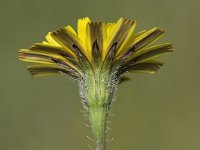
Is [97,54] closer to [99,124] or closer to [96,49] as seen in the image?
[96,49]

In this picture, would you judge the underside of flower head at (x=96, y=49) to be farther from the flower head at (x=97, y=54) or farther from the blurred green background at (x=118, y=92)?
the blurred green background at (x=118, y=92)

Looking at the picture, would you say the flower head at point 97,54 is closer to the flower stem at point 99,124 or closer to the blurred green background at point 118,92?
the flower stem at point 99,124

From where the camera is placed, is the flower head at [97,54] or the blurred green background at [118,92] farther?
the blurred green background at [118,92]

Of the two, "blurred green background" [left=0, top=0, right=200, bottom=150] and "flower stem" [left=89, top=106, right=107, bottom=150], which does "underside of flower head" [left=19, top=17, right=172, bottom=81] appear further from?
"blurred green background" [left=0, top=0, right=200, bottom=150]

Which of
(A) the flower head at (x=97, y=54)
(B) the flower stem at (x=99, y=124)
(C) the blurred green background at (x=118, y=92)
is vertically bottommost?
(B) the flower stem at (x=99, y=124)

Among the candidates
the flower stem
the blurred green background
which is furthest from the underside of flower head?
the blurred green background

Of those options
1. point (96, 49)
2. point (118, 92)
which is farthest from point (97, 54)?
point (118, 92)

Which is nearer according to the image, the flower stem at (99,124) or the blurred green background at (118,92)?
the flower stem at (99,124)

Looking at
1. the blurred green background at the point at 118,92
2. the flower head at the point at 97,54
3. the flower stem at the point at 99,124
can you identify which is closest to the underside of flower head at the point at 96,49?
the flower head at the point at 97,54

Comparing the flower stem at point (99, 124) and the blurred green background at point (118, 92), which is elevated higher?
the blurred green background at point (118, 92)
